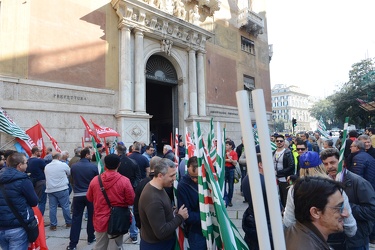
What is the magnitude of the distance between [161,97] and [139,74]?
6408mm

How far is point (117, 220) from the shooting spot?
3.59 meters

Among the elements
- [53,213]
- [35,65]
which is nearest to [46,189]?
[53,213]

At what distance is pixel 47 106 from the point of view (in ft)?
33.9

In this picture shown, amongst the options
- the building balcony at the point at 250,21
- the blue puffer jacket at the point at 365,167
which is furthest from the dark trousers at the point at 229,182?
the building balcony at the point at 250,21

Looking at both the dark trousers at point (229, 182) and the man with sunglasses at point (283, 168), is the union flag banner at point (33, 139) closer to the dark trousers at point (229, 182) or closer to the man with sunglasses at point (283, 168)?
the dark trousers at point (229, 182)

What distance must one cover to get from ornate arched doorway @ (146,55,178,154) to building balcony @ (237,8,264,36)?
24.8 feet

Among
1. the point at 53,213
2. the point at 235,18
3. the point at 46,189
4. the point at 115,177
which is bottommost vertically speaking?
the point at 53,213

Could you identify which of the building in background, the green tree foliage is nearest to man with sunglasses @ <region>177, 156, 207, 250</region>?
the green tree foliage

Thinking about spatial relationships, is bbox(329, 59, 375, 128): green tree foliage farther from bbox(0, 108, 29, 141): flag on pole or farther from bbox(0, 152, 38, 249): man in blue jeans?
bbox(0, 152, 38, 249): man in blue jeans

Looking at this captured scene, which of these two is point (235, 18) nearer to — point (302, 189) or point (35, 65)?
point (35, 65)

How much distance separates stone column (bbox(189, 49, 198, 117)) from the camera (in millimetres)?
15258

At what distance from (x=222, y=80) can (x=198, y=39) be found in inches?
136

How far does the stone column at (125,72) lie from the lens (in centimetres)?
1230

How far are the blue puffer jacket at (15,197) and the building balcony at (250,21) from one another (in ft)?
62.7
